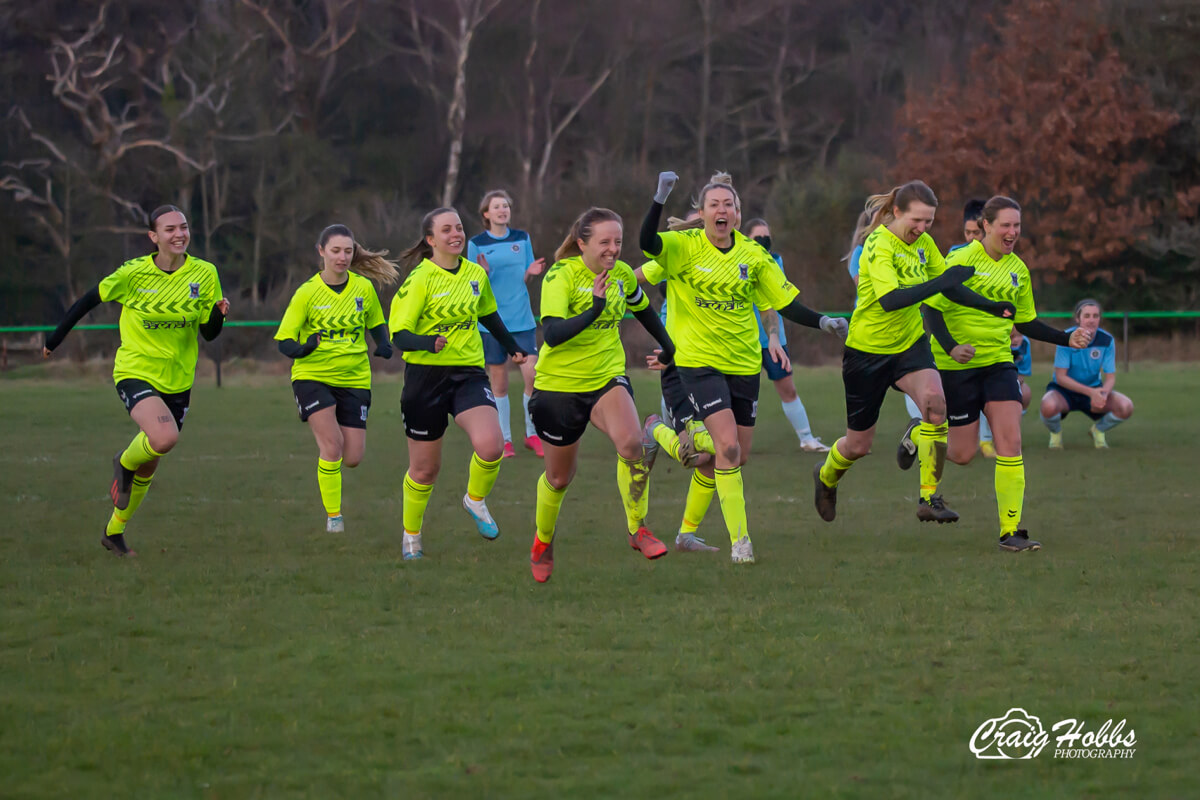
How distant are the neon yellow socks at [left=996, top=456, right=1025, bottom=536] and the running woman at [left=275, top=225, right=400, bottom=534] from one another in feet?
11.7

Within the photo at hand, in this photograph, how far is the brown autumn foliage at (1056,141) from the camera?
31.7 metres

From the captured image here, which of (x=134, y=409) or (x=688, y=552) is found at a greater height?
(x=134, y=409)

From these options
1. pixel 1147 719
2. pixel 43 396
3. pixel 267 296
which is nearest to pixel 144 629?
pixel 1147 719

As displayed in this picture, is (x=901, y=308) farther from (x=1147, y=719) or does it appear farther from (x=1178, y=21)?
(x=1178, y=21)

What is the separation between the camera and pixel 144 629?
5973mm

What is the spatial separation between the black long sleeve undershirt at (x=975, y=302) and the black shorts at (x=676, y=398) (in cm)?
159

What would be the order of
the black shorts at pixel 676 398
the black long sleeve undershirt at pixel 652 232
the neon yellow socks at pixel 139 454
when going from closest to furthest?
the black long sleeve undershirt at pixel 652 232
the neon yellow socks at pixel 139 454
the black shorts at pixel 676 398

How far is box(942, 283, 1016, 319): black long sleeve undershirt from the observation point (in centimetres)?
765

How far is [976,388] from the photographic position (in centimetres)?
802

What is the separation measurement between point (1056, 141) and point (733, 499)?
27057 mm

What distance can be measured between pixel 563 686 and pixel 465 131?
36.6m

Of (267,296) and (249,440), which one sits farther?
(267,296)

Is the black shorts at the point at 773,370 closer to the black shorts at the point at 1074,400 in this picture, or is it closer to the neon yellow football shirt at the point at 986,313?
the black shorts at the point at 1074,400

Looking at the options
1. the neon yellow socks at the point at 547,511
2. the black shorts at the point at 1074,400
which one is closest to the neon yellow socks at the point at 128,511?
the neon yellow socks at the point at 547,511
